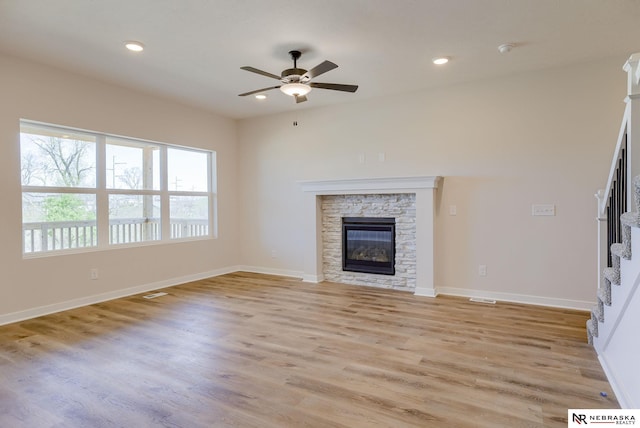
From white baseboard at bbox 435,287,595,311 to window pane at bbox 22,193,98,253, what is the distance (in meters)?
4.51

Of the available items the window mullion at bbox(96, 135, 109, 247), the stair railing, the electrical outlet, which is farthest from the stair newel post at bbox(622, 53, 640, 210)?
the window mullion at bbox(96, 135, 109, 247)

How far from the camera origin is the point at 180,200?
558cm

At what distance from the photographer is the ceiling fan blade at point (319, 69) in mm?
2917

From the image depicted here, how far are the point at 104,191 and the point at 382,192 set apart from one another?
3.63 m

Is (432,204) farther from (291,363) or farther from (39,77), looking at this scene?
(39,77)

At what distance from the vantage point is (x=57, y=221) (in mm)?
4133

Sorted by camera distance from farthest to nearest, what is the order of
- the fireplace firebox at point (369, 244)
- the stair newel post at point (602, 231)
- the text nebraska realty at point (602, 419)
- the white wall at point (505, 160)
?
the fireplace firebox at point (369, 244)
the white wall at point (505, 160)
the stair newel post at point (602, 231)
the text nebraska realty at point (602, 419)

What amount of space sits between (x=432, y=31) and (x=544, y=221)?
2512 millimetres

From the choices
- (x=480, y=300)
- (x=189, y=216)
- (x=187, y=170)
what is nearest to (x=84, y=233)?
(x=189, y=216)

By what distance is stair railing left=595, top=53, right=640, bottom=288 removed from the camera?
7.37 ft

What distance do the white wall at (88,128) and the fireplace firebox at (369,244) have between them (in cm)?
225

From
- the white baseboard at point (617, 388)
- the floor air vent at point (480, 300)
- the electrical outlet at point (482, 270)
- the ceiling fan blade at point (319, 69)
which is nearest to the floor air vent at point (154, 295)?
the ceiling fan blade at point (319, 69)

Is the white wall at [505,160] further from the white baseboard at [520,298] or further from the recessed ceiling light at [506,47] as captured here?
the recessed ceiling light at [506,47]

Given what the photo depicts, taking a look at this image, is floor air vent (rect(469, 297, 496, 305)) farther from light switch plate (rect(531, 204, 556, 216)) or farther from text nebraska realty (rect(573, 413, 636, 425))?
text nebraska realty (rect(573, 413, 636, 425))
